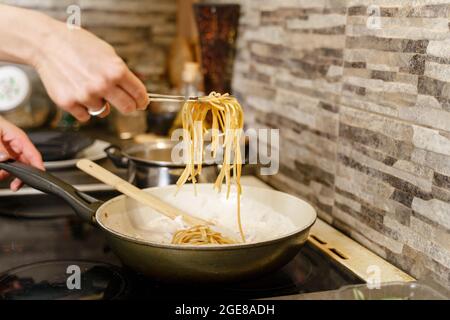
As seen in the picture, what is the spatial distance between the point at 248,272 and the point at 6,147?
73 centimetres

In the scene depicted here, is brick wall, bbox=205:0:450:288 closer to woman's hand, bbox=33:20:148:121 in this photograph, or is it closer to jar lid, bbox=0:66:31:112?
woman's hand, bbox=33:20:148:121

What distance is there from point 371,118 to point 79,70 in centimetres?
58

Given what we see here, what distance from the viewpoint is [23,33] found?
95 centimetres

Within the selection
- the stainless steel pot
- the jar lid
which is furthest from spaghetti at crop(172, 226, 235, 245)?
the jar lid

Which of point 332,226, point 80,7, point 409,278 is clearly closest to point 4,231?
point 332,226

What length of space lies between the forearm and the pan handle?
294mm

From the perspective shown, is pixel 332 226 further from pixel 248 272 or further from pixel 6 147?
pixel 6 147

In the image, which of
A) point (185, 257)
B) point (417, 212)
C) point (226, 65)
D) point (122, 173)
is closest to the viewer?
point (185, 257)

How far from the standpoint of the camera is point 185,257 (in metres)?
0.95

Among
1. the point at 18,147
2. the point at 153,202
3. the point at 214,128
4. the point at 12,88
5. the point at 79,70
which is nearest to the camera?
the point at 79,70

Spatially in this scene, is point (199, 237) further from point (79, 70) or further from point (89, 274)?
point (79, 70)

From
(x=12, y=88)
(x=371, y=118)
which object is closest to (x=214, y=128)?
(x=371, y=118)

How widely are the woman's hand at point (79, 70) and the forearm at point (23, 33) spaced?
11 millimetres

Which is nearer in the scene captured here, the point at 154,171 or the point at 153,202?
the point at 153,202
